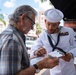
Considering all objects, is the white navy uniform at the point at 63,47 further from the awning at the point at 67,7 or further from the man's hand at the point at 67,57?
the awning at the point at 67,7

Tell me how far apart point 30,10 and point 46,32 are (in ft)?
3.31

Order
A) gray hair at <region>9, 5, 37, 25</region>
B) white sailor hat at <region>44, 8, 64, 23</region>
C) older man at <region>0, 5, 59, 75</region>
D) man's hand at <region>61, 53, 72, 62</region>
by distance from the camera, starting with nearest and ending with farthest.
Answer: older man at <region>0, 5, 59, 75</region>, gray hair at <region>9, 5, 37, 25</region>, man's hand at <region>61, 53, 72, 62</region>, white sailor hat at <region>44, 8, 64, 23</region>

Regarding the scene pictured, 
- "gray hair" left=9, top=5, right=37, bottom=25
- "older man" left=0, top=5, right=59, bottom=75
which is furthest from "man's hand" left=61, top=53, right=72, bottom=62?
"gray hair" left=9, top=5, right=37, bottom=25

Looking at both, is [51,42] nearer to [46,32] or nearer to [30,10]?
[46,32]

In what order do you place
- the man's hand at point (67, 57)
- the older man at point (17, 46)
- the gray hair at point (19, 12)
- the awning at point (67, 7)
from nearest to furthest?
the older man at point (17, 46) < the gray hair at point (19, 12) < the man's hand at point (67, 57) < the awning at point (67, 7)

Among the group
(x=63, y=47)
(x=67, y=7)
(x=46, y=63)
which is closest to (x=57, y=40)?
(x=63, y=47)

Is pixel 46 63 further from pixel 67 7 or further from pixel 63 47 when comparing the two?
pixel 67 7

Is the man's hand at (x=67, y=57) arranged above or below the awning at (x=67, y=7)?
below

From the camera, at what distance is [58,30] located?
2.60m

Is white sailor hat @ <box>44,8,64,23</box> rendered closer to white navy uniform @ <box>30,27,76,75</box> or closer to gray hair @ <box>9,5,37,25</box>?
white navy uniform @ <box>30,27,76,75</box>

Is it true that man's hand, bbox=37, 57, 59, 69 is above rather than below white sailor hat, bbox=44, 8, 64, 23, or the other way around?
below

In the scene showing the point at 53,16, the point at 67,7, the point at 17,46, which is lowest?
the point at 17,46

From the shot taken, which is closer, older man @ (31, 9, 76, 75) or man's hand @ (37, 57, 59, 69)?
man's hand @ (37, 57, 59, 69)

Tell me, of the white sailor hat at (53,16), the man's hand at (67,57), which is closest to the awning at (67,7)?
the white sailor hat at (53,16)
